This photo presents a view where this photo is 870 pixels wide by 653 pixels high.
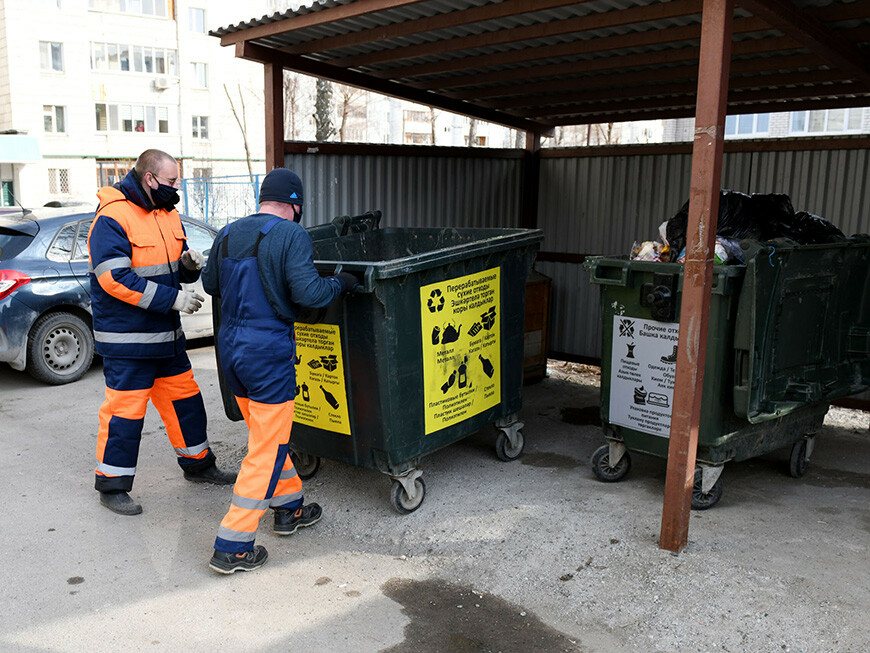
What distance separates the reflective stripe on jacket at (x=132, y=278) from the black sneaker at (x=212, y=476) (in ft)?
2.81

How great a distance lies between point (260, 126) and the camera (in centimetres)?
3959

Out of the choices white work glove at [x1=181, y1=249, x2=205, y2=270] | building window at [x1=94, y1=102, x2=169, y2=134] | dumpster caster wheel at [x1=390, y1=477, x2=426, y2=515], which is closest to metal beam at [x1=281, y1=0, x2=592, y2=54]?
white work glove at [x1=181, y1=249, x2=205, y2=270]

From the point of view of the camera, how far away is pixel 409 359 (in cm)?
404

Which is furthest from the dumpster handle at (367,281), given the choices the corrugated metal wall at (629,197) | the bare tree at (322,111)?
the bare tree at (322,111)

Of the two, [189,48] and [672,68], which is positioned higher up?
[189,48]

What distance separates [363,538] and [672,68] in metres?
4.07

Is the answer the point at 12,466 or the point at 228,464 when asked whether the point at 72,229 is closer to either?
the point at 12,466

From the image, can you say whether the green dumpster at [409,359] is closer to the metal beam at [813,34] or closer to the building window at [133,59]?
the metal beam at [813,34]

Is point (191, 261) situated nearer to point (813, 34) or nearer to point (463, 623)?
point (463, 623)

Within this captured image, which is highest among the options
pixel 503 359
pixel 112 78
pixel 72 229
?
pixel 112 78

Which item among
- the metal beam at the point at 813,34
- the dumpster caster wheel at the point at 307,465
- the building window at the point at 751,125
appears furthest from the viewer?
the building window at the point at 751,125

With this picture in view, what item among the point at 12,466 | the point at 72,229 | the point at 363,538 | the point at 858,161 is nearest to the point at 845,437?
the point at 858,161

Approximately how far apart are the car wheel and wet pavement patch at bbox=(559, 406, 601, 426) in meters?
4.46

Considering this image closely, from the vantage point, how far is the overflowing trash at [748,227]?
4418 mm
